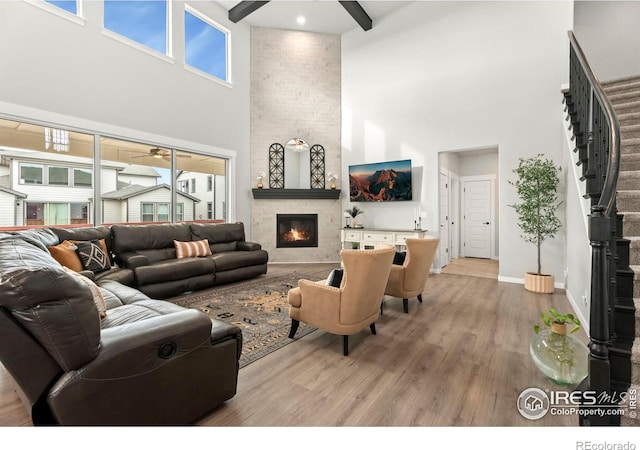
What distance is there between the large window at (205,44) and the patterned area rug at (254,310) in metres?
4.51

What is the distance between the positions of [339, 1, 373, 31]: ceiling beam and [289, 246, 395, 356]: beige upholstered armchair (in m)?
5.67

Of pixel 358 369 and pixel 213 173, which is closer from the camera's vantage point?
pixel 358 369

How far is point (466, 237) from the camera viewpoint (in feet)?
25.2

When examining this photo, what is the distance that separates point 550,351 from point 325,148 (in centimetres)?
600

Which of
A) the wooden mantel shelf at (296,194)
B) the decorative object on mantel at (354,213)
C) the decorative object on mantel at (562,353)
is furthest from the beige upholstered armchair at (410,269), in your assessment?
the wooden mantel shelf at (296,194)

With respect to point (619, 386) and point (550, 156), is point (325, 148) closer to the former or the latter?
point (550, 156)

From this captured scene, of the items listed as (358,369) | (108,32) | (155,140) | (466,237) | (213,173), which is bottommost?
(358,369)

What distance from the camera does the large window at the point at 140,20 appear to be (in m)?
4.76

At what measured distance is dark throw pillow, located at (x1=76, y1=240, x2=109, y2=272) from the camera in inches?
139

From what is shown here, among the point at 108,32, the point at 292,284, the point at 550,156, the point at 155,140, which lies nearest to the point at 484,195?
the point at 550,156

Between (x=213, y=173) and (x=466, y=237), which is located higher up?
(x=213, y=173)

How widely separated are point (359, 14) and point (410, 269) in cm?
563

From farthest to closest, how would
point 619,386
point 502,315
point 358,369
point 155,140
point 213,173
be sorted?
1. point 213,173
2. point 155,140
3. point 502,315
4. point 358,369
5. point 619,386

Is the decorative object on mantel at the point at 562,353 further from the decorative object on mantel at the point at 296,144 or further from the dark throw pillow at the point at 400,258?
the decorative object on mantel at the point at 296,144
